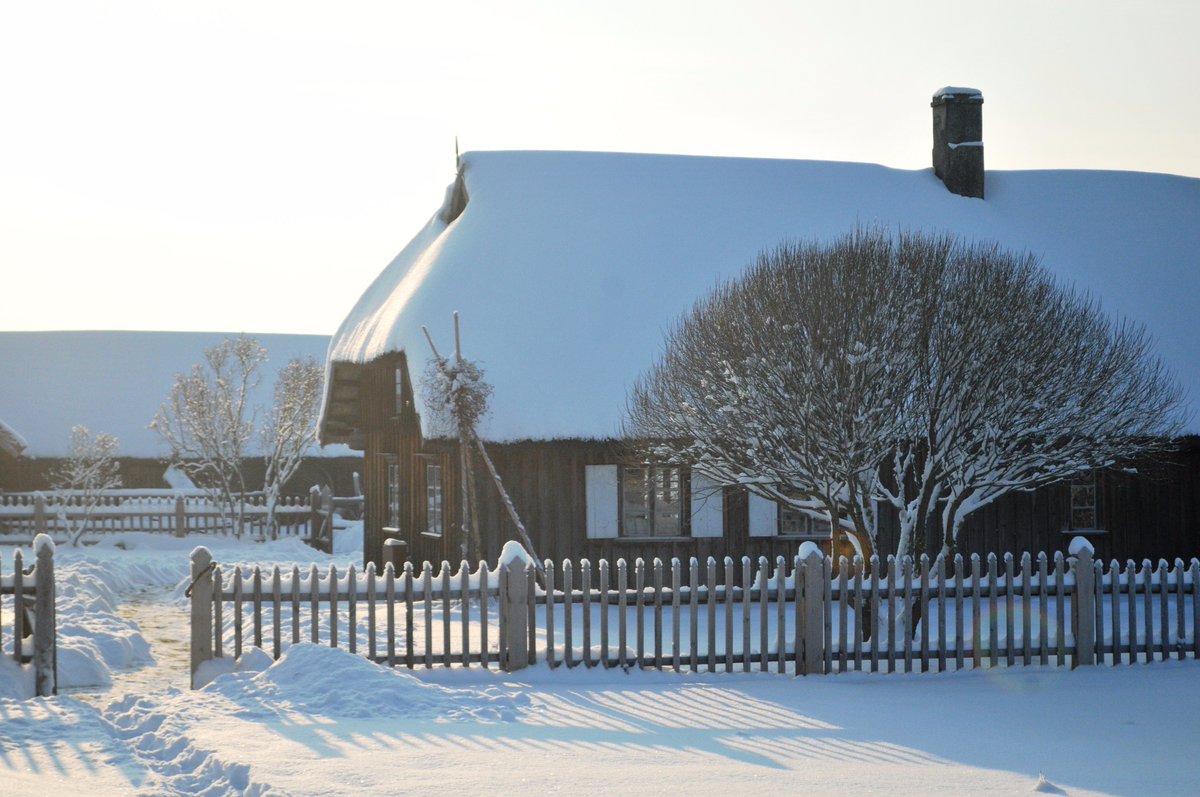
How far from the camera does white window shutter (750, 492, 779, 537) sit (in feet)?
65.0

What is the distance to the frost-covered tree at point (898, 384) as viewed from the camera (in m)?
13.7

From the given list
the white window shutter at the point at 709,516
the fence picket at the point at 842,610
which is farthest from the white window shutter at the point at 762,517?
the fence picket at the point at 842,610

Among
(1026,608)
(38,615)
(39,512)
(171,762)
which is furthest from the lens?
(39,512)

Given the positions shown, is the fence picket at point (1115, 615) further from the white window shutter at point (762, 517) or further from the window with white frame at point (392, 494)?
the window with white frame at point (392, 494)

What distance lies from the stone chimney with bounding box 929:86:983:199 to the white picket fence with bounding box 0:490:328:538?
53.6ft

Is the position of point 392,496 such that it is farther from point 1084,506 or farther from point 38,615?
point 38,615

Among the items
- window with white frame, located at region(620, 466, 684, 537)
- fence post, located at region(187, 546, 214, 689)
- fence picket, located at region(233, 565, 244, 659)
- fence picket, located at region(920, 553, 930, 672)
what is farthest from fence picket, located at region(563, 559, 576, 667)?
window with white frame, located at region(620, 466, 684, 537)

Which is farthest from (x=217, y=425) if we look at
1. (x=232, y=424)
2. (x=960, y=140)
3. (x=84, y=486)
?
(x=960, y=140)

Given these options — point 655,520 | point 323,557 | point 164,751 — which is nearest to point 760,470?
point 655,520

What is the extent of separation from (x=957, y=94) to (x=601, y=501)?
11405 mm

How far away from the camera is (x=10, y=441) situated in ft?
121

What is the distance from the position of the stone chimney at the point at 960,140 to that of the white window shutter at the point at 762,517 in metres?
8.73

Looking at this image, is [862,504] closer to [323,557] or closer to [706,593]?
[706,593]

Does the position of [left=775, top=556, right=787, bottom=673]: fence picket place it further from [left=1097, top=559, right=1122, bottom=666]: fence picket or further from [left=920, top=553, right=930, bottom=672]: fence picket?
[left=1097, top=559, right=1122, bottom=666]: fence picket
